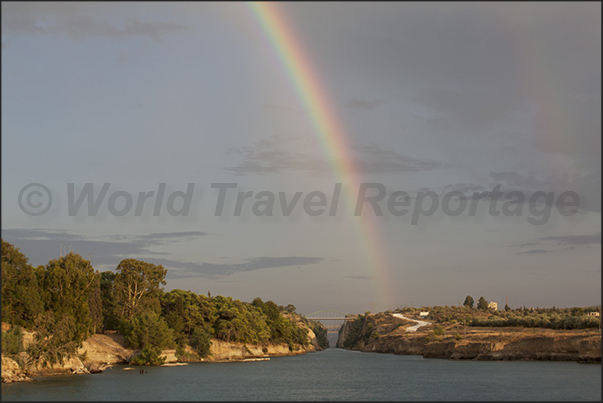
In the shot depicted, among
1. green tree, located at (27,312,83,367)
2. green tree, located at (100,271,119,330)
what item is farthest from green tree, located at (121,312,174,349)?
green tree, located at (27,312,83,367)

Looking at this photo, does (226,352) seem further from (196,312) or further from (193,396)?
(193,396)

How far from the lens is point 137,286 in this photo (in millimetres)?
124312

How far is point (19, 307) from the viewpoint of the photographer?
3098 inches

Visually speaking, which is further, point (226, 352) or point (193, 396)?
point (226, 352)

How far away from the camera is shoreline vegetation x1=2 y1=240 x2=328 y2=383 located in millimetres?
77375

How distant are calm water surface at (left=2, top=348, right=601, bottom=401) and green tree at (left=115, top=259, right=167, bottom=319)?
85.1ft

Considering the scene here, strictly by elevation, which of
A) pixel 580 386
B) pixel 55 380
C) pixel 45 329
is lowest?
pixel 55 380

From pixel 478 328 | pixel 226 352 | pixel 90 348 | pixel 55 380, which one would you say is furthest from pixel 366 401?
pixel 478 328

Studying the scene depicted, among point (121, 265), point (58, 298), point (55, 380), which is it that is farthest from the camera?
point (121, 265)

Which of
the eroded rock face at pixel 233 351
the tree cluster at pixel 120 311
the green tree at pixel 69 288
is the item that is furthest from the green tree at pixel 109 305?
the green tree at pixel 69 288

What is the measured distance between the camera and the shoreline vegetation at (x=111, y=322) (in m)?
77.4

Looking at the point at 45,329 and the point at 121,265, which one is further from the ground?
the point at 121,265

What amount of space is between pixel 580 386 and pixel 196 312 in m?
84.2

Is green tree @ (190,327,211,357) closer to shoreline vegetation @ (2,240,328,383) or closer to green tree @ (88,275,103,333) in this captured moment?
shoreline vegetation @ (2,240,328,383)
